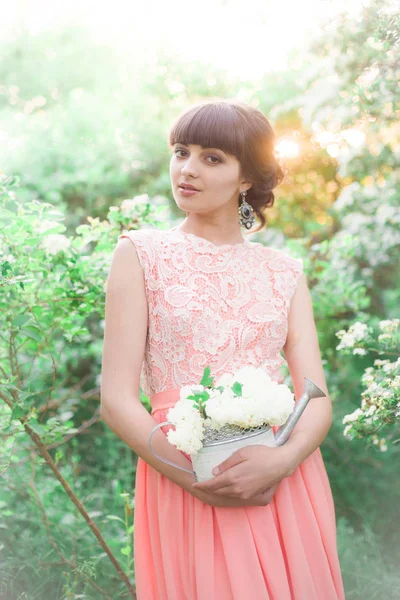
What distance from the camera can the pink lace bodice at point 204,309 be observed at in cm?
189

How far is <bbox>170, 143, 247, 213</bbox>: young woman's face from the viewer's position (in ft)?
6.44

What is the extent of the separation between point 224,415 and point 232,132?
0.93 m

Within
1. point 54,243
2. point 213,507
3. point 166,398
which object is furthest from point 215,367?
point 54,243

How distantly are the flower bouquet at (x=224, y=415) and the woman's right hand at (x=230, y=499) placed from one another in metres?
0.08

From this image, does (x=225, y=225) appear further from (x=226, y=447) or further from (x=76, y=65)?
(x=76, y=65)

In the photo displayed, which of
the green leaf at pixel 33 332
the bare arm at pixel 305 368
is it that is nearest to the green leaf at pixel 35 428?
the green leaf at pixel 33 332

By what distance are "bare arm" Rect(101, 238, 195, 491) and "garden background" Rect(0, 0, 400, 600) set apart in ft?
1.19

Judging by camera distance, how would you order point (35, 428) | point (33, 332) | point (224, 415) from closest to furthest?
1. point (224, 415)
2. point (35, 428)
3. point (33, 332)

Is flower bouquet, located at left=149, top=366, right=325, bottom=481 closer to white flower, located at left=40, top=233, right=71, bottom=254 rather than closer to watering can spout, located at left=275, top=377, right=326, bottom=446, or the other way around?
watering can spout, located at left=275, top=377, right=326, bottom=446

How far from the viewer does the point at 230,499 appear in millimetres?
1690

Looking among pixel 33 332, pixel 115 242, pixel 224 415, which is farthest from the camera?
pixel 115 242

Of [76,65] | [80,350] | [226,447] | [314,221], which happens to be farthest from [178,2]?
[226,447]

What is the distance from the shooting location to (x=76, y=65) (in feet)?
15.8

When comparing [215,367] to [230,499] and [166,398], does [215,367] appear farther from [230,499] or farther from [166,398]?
[230,499]
